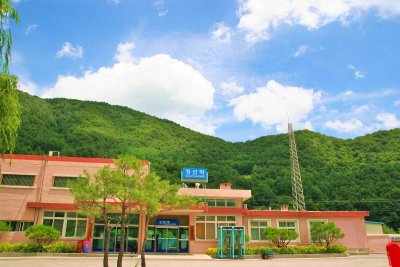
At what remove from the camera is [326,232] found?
957 inches

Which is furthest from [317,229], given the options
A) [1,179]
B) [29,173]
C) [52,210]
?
[1,179]

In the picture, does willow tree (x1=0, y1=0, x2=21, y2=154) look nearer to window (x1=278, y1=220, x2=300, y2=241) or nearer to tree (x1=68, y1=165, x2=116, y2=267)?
tree (x1=68, y1=165, x2=116, y2=267)

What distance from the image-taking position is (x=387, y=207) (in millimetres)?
41750

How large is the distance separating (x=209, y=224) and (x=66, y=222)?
9410mm

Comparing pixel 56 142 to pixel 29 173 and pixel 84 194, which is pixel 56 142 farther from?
pixel 84 194

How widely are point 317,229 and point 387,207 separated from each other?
22370 mm

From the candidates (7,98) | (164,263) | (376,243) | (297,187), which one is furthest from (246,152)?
(7,98)

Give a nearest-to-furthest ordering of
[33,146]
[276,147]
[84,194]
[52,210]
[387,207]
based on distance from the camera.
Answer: [84,194]
[52,210]
[33,146]
[387,207]
[276,147]

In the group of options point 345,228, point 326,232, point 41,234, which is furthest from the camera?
point 345,228

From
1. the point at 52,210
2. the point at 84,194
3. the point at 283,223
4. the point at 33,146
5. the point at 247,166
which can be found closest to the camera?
the point at 84,194

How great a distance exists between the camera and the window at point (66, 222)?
897 inches

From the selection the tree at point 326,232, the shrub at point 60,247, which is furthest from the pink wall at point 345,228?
the shrub at point 60,247

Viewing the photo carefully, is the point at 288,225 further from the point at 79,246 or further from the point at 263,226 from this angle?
the point at 79,246

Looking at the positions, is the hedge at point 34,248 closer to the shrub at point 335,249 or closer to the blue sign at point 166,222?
the blue sign at point 166,222
